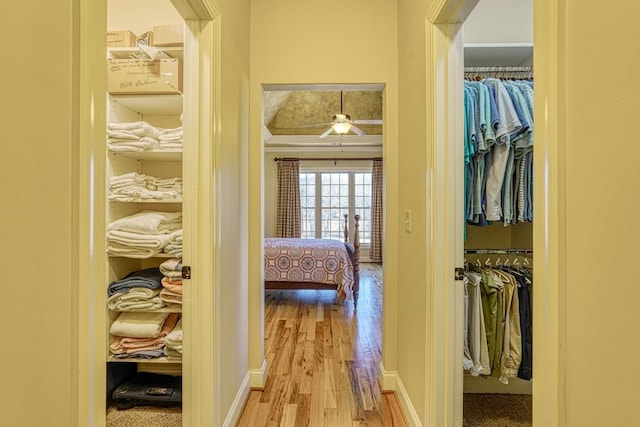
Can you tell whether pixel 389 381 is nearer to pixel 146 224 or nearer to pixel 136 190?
pixel 146 224

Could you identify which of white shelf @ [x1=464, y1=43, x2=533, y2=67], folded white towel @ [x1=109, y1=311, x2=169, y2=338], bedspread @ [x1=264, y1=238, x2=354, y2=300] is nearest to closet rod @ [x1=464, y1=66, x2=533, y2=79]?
white shelf @ [x1=464, y1=43, x2=533, y2=67]

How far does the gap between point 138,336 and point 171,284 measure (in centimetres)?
40

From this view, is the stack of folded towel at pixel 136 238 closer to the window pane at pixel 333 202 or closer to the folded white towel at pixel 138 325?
the folded white towel at pixel 138 325

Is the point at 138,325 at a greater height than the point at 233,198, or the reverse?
the point at 233,198

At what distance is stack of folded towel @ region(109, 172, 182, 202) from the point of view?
195 cm

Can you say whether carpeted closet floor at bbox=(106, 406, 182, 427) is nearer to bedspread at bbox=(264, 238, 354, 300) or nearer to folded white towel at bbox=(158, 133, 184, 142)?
folded white towel at bbox=(158, 133, 184, 142)

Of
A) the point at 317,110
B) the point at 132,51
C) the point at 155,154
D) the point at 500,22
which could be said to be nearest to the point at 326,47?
the point at 500,22

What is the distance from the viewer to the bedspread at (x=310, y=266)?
13.4 ft

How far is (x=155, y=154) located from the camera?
2.03m

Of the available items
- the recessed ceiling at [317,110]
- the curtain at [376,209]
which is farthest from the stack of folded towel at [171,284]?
the curtain at [376,209]

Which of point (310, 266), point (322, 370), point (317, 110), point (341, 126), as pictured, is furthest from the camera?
point (317, 110)

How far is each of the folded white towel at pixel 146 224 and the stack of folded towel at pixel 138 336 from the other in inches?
20.7
